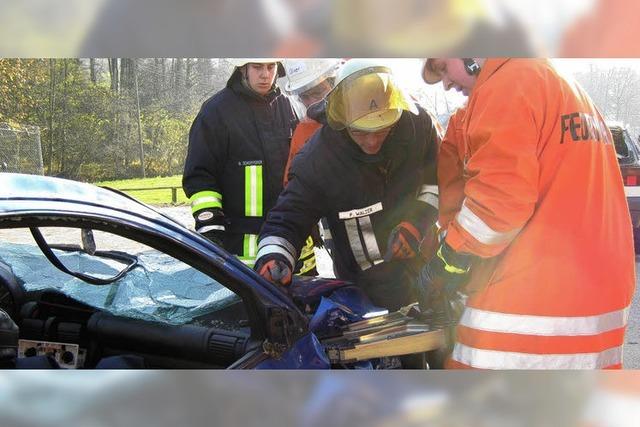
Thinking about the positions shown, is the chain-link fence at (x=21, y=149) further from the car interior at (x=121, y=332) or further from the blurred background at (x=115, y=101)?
the car interior at (x=121, y=332)

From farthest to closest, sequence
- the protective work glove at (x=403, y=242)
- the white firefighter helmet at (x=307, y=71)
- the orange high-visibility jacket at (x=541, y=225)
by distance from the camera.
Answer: the protective work glove at (x=403, y=242), the white firefighter helmet at (x=307, y=71), the orange high-visibility jacket at (x=541, y=225)

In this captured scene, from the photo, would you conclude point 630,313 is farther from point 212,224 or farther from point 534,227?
point 212,224

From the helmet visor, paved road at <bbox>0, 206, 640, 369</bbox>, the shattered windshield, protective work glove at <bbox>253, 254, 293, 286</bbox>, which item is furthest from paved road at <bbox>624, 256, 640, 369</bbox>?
the shattered windshield

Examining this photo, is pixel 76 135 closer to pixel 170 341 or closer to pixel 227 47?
pixel 227 47

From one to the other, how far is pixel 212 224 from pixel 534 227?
3.22 ft

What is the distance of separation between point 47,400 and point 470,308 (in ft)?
4.45

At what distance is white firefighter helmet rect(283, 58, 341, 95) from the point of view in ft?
A: 6.32

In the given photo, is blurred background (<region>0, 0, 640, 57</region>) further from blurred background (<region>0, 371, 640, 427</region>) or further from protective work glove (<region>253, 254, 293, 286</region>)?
blurred background (<region>0, 371, 640, 427</region>)

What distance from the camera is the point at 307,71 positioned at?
1.93 m

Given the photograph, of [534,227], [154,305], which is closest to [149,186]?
[154,305]

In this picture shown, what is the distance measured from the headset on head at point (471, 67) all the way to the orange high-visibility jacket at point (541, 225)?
0.02 metres

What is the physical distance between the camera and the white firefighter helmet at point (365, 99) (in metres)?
1.94

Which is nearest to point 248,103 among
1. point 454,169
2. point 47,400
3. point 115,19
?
point 115,19

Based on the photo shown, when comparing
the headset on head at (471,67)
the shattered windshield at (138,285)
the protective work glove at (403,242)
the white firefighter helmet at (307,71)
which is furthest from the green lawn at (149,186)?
the headset on head at (471,67)
